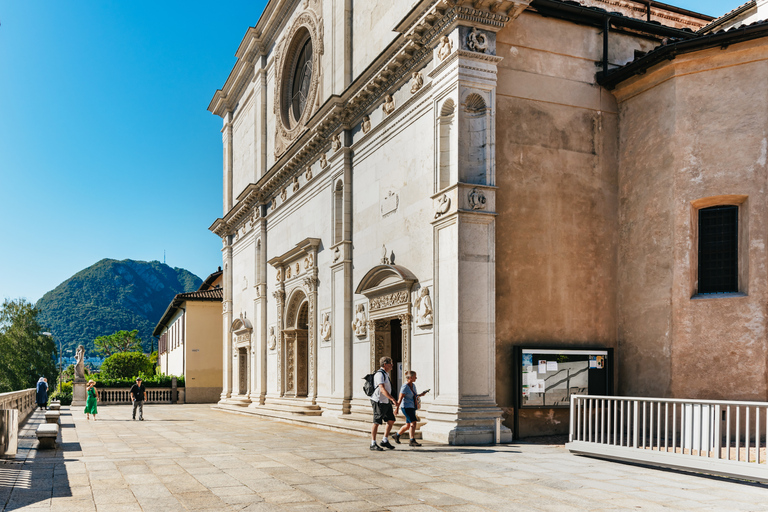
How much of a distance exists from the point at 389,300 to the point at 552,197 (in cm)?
500

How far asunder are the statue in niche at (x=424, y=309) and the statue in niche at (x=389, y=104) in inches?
217

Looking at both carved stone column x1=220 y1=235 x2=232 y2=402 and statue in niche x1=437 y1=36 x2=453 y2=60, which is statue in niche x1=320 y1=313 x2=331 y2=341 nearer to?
statue in niche x1=437 y1=36 x2=453 y2=60

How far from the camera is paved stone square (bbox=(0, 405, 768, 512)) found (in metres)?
8.15

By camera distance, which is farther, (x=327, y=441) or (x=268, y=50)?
(x=268, y=50)

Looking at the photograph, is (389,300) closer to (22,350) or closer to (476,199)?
(476,199)

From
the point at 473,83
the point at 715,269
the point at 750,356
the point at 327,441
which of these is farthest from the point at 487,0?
the point at 327,441

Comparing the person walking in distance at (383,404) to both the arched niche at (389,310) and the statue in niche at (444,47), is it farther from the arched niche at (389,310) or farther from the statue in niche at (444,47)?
the statue in niche at (444,47)

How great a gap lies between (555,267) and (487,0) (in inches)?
241

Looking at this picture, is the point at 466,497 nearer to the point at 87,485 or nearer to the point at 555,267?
the point at 87,485

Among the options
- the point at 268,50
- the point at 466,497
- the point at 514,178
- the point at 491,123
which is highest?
the point at 268,50

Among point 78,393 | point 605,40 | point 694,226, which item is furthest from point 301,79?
point 78,393

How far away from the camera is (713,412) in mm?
9977

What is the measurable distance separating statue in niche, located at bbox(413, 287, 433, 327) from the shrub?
185 ft

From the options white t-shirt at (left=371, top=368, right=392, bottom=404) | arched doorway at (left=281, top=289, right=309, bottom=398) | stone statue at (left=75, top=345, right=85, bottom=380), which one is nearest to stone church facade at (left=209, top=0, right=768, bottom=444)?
white t-shirt at (left=371, top=368, right=392, bottom=404)
